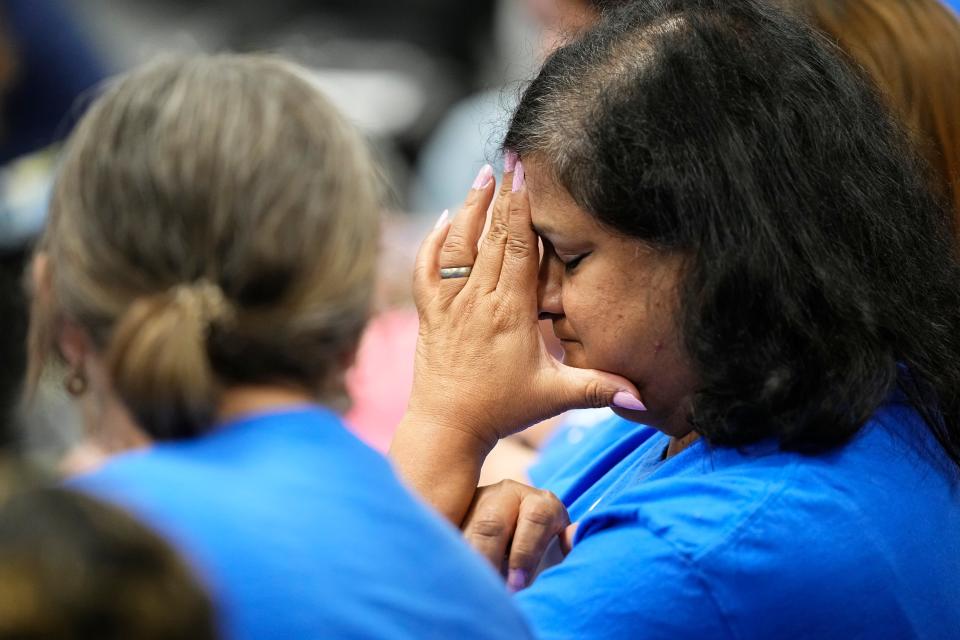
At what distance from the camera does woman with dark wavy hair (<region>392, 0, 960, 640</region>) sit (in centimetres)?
166

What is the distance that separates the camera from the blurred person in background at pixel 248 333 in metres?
1.16

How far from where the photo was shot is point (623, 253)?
186 cm

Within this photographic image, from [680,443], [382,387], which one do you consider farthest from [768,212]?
[382,387]

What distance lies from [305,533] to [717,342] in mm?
811

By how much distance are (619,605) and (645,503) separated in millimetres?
163

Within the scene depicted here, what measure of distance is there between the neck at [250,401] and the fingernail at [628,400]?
2.32 feet

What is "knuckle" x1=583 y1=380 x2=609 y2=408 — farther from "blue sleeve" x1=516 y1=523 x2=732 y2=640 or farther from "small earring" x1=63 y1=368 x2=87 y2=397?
"small earring" x1=63 y1=368 x2=87 y2=397

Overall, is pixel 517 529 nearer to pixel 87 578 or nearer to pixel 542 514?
pixel 542 514

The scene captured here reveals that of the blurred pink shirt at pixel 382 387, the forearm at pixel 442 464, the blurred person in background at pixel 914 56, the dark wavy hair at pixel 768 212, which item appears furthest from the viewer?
the blurred pink shirt at pixel 382 387

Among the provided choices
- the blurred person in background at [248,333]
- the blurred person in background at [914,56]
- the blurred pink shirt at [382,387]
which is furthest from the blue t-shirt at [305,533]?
the blurred pink shirt at [382,387]

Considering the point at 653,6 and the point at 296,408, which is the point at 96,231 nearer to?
the point at 296,408

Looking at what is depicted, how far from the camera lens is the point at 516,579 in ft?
6.31

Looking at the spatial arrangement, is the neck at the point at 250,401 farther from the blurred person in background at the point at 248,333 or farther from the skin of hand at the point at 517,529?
the skin of hand at the point at 517,529

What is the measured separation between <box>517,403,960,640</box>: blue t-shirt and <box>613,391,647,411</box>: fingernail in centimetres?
14
